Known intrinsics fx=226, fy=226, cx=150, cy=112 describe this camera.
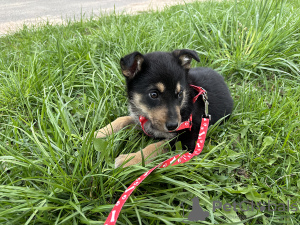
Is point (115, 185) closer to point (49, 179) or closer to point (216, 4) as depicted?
point (49, 179)

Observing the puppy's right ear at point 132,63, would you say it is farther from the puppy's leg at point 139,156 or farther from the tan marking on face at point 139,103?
the puppy's leg at point 139,156

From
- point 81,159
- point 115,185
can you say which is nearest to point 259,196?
point 115,185

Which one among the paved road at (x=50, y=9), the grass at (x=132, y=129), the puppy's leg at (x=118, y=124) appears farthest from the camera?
the paved road at (x=50, y=9)

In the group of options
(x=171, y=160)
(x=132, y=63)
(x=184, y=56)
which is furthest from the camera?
(x=184, y=56)

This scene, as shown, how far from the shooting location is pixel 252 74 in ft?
11.7

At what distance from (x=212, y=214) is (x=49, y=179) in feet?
4.11

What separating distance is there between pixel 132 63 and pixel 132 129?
74 centimetres

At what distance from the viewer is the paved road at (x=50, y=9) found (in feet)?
19.9

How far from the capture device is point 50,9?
7102mm

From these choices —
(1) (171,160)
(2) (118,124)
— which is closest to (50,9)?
(2) (118,124)

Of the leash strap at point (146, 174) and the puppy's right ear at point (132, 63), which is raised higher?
the puppy's right ear at point (132, 63)

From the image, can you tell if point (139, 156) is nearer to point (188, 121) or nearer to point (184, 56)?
point (188, 121)

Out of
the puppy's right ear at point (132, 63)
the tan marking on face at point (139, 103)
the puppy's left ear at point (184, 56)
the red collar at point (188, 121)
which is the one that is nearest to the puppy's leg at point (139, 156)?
the red collar at point (188, 121)

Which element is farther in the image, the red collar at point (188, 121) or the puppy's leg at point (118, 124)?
the puppy's leg at point (118, 124)
